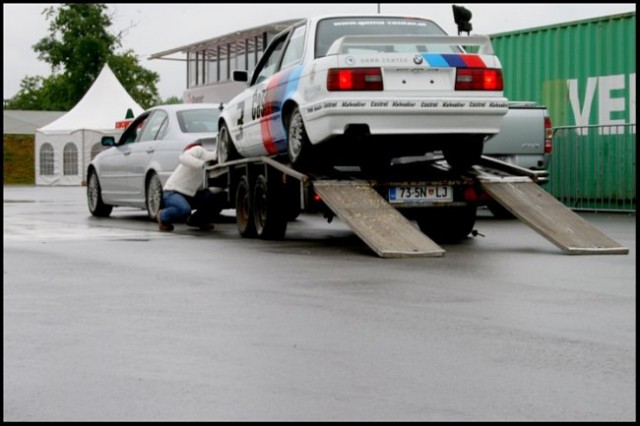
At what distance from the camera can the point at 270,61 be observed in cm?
1389

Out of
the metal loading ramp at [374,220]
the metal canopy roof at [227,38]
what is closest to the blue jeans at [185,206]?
the metal loading ramp at [374,220]

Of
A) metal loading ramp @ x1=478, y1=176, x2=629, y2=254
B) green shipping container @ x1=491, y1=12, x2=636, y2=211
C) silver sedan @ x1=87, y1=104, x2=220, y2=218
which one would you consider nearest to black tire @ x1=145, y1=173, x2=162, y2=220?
silver sedan @ x1=87, y1=104, x2=220, y2=218

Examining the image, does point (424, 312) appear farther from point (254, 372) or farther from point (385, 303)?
point (254, 372)

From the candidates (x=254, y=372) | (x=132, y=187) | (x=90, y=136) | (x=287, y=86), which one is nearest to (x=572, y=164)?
(x=132, y=187)

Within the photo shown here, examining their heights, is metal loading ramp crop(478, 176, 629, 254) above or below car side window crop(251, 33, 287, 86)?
below

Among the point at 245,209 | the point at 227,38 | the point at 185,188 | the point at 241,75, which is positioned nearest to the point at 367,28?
the point at 241,75

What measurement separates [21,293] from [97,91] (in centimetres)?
3873

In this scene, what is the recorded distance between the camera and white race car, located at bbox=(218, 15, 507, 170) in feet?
37.8

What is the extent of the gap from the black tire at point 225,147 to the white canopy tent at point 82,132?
30.1 meters

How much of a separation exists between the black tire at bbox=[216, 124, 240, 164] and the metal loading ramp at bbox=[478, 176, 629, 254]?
3.65 meters

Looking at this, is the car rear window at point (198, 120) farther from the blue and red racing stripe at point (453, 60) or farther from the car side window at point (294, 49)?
the blue and red racing stripe at point (453, 60)

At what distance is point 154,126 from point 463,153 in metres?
6.16

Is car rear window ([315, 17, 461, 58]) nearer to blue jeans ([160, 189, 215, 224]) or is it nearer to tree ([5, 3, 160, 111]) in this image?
blue jeans ([160, 189, 215, 224])

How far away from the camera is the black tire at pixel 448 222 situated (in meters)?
13.6
